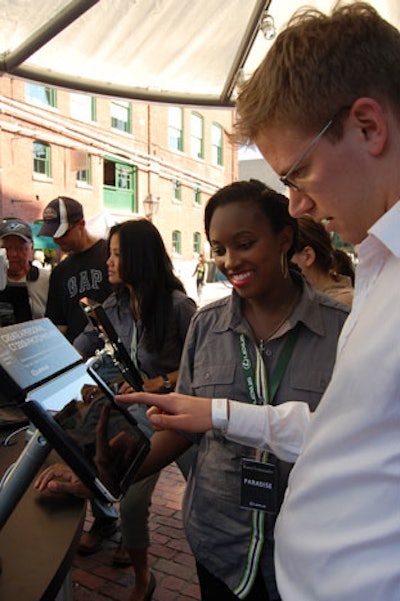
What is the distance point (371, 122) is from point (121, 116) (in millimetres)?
19976

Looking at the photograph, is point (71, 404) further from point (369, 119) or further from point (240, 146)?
point (369, 119)

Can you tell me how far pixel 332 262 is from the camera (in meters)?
3.24

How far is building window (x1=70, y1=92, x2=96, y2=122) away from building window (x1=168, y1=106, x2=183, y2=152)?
512cm

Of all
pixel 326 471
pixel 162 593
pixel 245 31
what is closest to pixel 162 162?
pixel 245 31

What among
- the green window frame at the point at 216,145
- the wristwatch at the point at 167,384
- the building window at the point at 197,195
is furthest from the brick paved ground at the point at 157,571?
the green window frame at the point at 216,145

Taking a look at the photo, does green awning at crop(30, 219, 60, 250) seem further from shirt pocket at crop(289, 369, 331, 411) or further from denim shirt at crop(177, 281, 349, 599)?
shirt pocket at crop(289, 369, 331, 411)

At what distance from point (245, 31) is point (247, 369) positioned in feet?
8.80

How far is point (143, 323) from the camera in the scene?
2.78 m

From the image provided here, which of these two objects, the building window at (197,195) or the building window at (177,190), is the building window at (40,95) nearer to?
the building window at (177,190)

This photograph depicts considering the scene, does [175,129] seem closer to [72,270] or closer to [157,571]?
[72,270]

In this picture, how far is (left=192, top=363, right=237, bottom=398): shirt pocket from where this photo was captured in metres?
1.58

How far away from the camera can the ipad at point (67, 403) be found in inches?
38.3

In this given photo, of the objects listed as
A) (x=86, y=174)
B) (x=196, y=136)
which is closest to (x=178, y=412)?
(x=86, y=174)

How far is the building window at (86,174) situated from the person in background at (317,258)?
15148 millimetres
